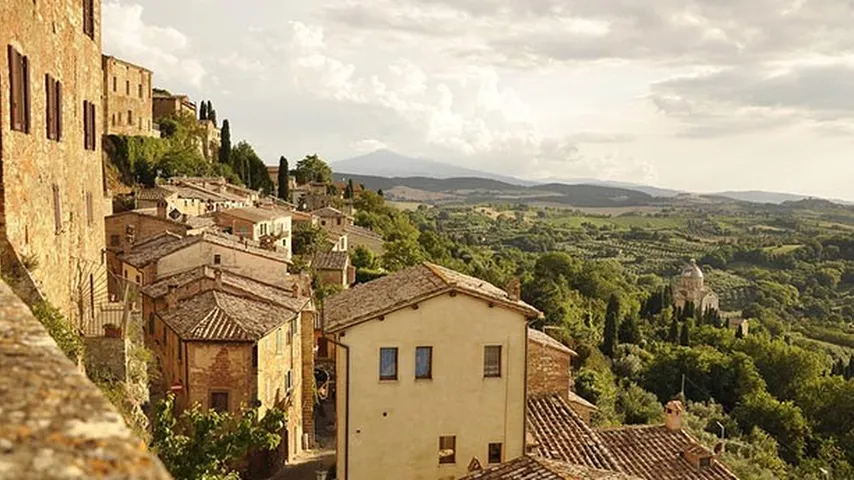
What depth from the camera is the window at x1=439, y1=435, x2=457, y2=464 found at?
63.7 ft

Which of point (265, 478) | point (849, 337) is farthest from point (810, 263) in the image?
point (265, 478)

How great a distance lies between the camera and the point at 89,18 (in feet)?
58.7

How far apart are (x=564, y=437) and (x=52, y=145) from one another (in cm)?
1535

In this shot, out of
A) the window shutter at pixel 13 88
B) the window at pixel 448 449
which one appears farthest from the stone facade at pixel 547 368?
the window shutter at pixel 13 88

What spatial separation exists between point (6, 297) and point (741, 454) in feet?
140

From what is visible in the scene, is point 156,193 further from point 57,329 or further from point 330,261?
Answer: point 57,329

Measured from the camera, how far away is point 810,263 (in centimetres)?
17688

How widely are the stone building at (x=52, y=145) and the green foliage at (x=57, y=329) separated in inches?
25.9

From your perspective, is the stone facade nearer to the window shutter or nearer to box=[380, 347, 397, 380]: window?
box=[380, 347, 397, 380]: window

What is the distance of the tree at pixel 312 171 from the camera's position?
103m

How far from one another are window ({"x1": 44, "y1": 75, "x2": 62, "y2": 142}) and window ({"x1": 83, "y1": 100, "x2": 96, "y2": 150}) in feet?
9.96

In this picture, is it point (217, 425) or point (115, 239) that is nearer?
point (217, 425)

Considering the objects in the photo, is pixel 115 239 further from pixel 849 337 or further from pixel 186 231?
pixel 849 337

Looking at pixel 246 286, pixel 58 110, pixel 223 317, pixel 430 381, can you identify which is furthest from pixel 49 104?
pixel 246 286
